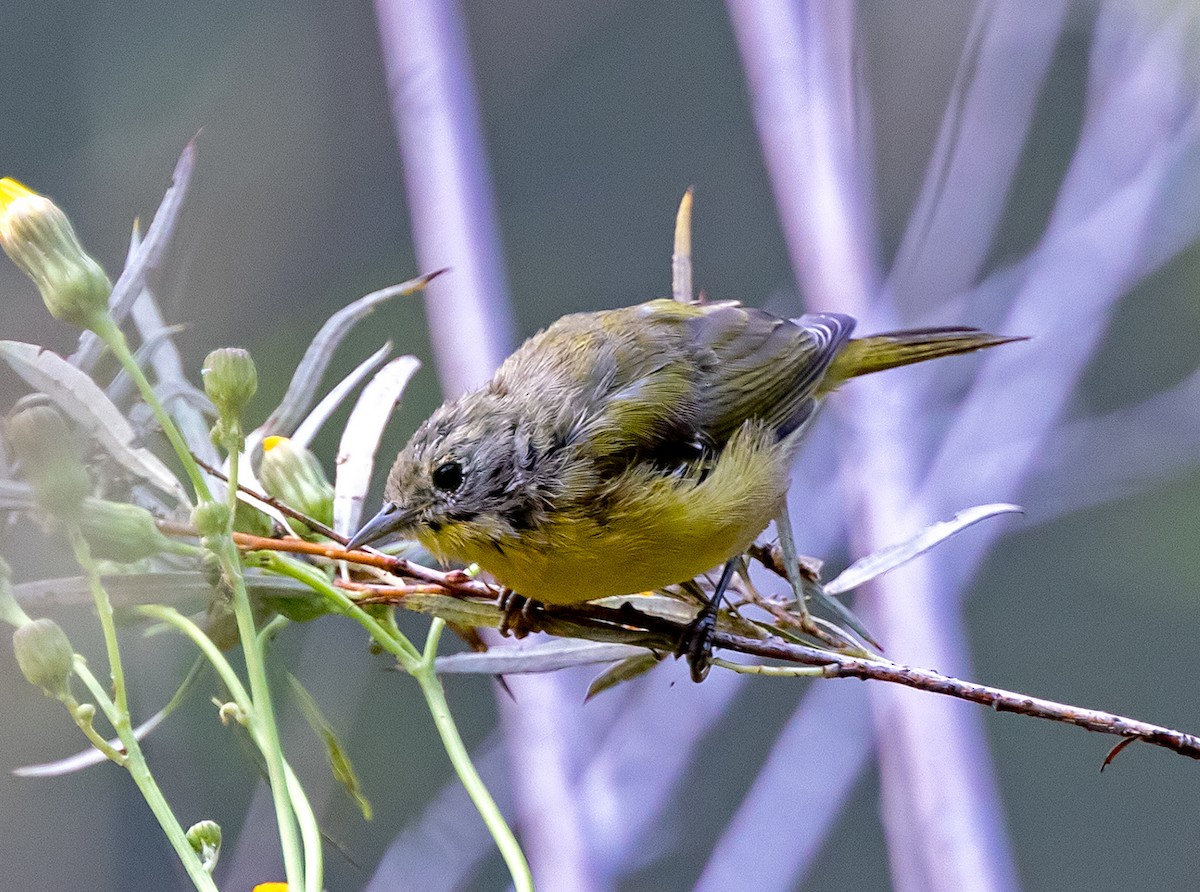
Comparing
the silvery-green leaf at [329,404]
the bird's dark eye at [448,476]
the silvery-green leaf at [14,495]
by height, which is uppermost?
the silvery-green leaf at [329,404]

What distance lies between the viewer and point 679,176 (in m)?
3.47

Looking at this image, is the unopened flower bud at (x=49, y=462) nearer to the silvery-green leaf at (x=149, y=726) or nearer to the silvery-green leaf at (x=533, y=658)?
the silvery-green leaf at (x=149, y=726)

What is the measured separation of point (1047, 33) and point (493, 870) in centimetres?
276

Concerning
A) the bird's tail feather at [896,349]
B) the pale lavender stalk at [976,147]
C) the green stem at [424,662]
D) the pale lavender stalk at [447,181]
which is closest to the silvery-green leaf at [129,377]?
the green stem at [424,662]

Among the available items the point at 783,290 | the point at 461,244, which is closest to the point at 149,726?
the point at 461,244

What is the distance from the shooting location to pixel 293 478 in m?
1.22

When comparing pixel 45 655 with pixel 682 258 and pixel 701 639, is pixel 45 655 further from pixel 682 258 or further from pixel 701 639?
pixel 682 258

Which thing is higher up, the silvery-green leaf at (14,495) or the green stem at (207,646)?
the silvery-green leaf at (14,495)

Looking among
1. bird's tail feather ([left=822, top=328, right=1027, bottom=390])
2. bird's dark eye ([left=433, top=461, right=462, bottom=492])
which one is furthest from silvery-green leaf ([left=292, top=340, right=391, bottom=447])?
bird's tail feather ([left=822, top=328, right=1027, bottom=390])

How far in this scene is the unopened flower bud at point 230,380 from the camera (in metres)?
0.94

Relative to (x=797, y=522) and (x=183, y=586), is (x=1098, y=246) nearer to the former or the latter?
(x=797, y=522)

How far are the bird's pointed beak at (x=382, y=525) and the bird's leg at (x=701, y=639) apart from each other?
335 mm

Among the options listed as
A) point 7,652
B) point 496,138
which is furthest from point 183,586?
point 496,138

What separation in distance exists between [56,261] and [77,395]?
0.15m
